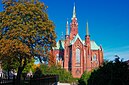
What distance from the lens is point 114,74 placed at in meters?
14.4

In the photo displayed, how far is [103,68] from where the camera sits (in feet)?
50.2

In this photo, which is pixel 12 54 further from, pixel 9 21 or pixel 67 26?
pixel 67 26

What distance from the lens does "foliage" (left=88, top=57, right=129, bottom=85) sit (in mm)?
14125

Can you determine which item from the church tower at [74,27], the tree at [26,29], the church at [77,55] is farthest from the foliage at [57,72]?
the church tower at [74,27]

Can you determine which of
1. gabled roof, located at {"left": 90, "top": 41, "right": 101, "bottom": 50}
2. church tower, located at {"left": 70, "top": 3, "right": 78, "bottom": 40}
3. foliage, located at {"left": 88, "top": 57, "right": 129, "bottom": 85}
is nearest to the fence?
foliage, located at {"left": 88, "top": 57, "right": 129, "bottom": 85}

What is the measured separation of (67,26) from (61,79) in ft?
113

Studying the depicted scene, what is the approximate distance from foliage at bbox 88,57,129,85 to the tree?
48.4 ft

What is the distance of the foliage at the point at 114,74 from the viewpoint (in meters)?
14.1

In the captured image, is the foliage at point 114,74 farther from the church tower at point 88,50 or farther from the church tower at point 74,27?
the church tower at point 74,27

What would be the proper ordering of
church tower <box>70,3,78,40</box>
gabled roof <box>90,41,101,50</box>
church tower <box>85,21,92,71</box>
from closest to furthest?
church tower <box>85,21,92,71</box>
church tower <box>70,3,78,40</box>
gabled roof <box>90,41,101,50</box>

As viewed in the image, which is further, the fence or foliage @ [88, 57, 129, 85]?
the fence

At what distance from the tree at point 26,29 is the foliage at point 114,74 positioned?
14.7 m

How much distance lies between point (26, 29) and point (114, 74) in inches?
667

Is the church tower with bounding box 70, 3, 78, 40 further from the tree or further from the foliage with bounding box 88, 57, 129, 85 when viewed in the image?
the foliage with bounding box 88, 57, 129, 85
